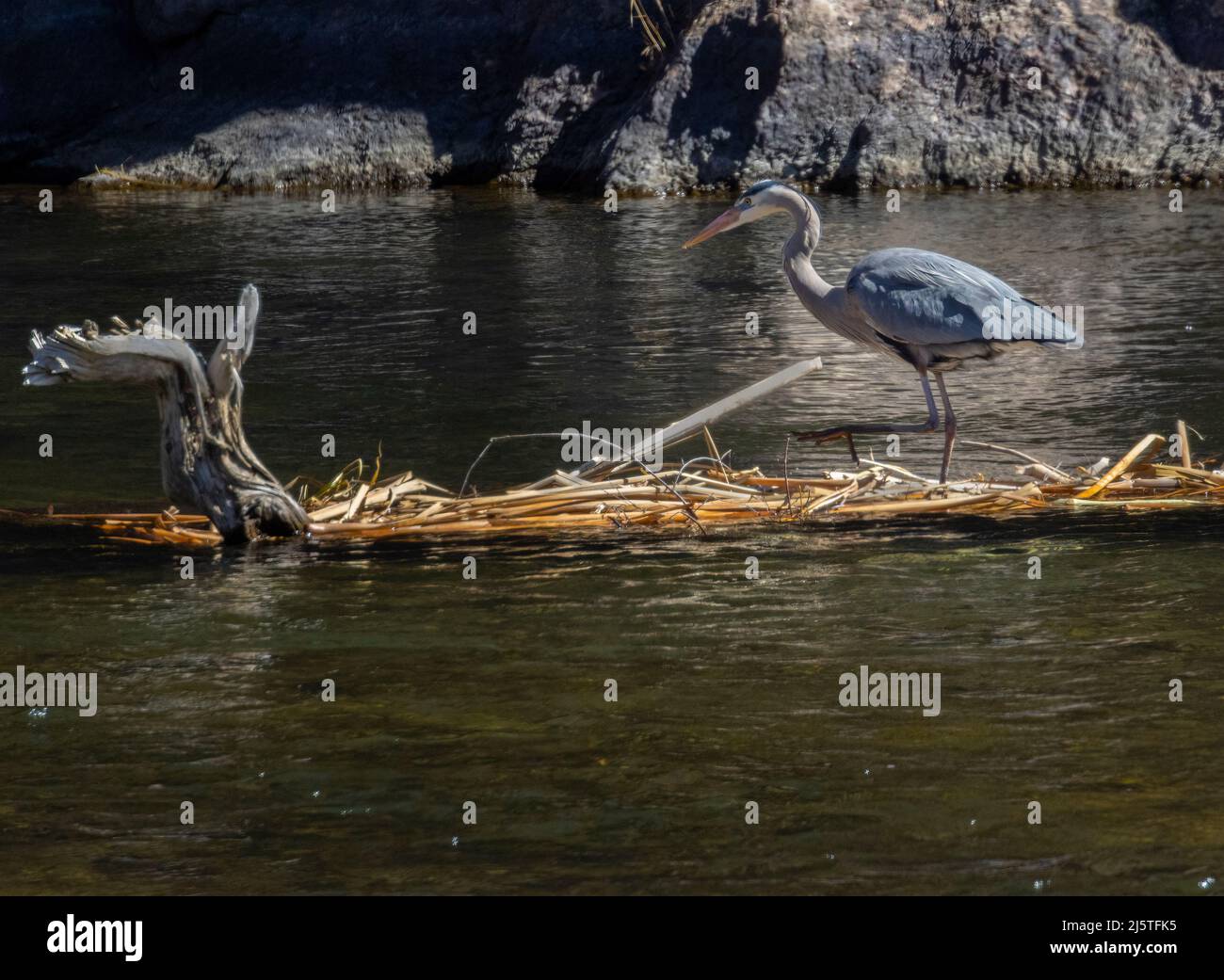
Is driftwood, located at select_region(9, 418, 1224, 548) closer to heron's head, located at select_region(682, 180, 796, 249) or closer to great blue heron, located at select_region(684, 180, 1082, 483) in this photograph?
great blue heron, located at select_region(684, 180, 1082, 483)

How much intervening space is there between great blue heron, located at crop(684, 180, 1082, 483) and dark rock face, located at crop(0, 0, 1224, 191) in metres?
12.5

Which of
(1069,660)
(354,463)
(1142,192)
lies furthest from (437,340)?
(1142,192)

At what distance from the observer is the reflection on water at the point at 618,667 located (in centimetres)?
468

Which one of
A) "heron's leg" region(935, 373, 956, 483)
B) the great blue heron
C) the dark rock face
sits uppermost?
the dark rock face

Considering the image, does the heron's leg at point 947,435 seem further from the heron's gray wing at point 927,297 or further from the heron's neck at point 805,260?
the heron's neck at point 805,260

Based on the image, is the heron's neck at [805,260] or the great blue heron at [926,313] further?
the heron's neck at [805,260]

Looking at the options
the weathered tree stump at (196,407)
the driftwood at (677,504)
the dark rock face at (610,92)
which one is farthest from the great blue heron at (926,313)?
the dark rock face at (610,92)

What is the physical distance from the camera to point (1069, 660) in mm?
6055

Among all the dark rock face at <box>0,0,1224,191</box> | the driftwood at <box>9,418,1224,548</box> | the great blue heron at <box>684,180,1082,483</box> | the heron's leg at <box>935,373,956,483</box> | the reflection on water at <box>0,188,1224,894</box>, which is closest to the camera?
the reflection on water at <box>0,188,1224,894</box>

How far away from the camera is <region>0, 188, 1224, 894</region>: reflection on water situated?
15.4 ft

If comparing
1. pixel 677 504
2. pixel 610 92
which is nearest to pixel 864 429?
pixel 677 504

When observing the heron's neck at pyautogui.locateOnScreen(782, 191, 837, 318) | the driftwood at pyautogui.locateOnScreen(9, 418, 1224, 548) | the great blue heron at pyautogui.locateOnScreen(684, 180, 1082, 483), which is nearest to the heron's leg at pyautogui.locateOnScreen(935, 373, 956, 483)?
the great blue heron at pyautogui.locateOnScreen(684, 180, 1082, 483)

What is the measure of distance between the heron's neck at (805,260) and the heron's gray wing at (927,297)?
326 millimetres
